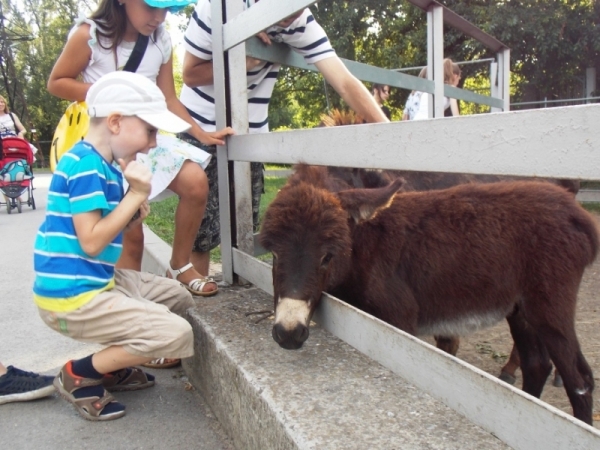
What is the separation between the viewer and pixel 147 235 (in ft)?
21.9

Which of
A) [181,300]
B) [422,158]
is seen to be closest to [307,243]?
[422,158]

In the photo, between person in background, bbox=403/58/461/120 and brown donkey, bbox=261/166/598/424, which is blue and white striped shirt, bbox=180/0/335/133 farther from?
person in background, bbox=403/58/461/120

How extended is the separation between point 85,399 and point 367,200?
5.45ft

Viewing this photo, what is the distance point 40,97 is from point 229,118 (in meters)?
50.6

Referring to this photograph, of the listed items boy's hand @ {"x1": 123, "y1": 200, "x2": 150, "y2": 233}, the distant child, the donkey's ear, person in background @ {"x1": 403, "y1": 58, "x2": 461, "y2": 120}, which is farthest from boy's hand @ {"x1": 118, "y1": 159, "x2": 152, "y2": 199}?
person in background @ {"x1": 403, "y1": 58, "x2": 461, "y2": 120}

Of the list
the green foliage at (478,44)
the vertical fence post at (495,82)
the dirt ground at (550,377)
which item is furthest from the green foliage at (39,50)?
the dirt ground at (550,377)

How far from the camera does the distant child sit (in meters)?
2.56

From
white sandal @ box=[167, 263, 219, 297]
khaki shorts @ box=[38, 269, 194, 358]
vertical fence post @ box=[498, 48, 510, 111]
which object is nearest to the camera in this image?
khaki shorts @ box=[38, 269, 194, 358]

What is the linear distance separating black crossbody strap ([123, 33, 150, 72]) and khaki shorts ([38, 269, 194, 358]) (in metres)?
1.35

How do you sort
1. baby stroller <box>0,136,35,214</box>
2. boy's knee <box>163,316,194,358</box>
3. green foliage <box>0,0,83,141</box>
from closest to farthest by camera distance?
boy's knee <box>163,316,194,358</box>, baby stroller <box>0,136,35,214</box>, green foliage <box>0,0,83,141</box>

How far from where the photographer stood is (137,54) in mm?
3443

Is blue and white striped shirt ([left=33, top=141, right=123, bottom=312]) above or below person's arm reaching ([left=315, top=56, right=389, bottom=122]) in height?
below

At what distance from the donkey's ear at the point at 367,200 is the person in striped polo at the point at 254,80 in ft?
3.48

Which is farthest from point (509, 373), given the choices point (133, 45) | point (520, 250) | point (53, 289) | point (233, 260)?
point (133, 45)
